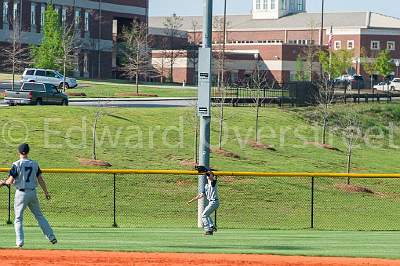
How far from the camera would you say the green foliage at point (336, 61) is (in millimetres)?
98500

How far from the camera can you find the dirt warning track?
16547 mm

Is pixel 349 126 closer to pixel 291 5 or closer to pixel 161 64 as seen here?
pixel 161 64

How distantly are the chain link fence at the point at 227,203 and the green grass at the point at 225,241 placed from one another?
4571 mm

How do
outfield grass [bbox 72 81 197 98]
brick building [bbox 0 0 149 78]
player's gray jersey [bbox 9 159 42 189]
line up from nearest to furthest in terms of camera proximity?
player's gray jersey [bbox 9 159 42 189] < outfield grass [bbox 72 81 197 98] < brick building [bbox 0 0 149 78]

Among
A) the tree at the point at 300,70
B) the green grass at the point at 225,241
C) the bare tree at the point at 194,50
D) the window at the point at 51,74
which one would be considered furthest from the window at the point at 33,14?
the green grass at the point at 225,241

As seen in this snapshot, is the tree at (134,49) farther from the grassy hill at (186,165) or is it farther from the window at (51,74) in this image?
the grassy hill at (186,165)

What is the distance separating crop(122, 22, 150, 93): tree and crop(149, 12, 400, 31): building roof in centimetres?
3423

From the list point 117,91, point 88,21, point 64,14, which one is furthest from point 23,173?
point 88,21

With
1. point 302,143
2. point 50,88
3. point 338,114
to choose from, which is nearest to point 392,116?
point 338,114

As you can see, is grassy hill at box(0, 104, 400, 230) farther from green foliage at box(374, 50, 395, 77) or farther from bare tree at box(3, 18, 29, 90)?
green foliage at box(374, 50, 395, 77)

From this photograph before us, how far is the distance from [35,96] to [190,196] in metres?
20.8

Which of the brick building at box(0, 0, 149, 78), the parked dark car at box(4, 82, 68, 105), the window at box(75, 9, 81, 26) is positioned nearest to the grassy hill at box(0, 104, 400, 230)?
the parked dark car at box(4, 82, 68, 105)

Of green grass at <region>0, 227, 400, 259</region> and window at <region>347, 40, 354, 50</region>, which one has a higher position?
window at <region>347, 40, 354, 50</region>

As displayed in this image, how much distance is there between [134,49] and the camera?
88.9 metres
